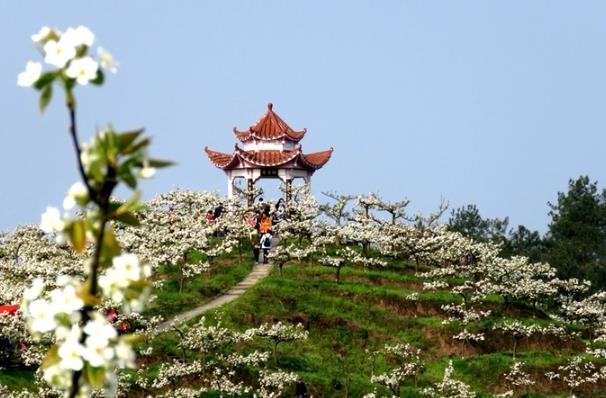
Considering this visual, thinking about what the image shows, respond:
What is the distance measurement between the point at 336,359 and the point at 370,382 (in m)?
3.29

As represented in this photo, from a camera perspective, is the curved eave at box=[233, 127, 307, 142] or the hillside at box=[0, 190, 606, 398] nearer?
the hillside at box=[0, 190, 606, 398]

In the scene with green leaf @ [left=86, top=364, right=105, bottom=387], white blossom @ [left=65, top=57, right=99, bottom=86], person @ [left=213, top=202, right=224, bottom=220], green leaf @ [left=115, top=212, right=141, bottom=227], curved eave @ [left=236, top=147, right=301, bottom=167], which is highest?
curved eave @ [left=236, top=147, right=301, bottom=167]

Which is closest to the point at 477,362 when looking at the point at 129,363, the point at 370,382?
the point at 370,382

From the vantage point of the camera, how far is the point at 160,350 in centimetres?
3288

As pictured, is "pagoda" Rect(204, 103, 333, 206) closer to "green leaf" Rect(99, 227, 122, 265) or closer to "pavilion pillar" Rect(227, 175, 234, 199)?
"pavilion pillar" Rect(227, 175, 234, 199)

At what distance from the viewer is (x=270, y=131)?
62500mm

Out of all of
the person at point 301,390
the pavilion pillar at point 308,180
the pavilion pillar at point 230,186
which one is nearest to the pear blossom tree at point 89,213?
the person at point 301,390

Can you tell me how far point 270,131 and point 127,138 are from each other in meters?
59.0

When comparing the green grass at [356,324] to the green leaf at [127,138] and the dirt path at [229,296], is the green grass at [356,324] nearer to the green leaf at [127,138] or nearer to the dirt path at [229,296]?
the dirt path at [229,296]

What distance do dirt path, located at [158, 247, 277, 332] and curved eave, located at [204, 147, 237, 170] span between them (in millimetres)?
13715

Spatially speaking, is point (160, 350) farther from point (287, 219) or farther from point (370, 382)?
point (287, 219)

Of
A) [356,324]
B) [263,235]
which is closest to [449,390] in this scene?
[356,324]

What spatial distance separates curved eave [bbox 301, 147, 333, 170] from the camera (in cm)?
6056

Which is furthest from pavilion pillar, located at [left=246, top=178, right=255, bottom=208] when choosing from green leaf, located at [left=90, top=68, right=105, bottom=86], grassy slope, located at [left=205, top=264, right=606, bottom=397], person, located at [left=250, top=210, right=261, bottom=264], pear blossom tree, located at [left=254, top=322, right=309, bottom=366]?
green leaf, located at [left=90, top=68, right=105, bottom=86]
